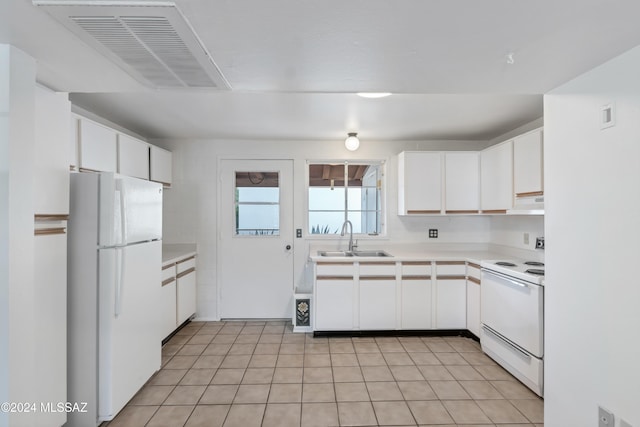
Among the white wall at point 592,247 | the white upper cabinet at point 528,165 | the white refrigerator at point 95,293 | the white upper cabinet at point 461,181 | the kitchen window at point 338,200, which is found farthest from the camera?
the kitchen window at point 338,200

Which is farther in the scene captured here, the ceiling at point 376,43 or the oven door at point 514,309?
the oven door at point 514,309

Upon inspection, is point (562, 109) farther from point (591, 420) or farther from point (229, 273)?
point (229, 273)

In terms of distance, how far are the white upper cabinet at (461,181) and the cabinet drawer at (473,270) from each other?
0.68 m

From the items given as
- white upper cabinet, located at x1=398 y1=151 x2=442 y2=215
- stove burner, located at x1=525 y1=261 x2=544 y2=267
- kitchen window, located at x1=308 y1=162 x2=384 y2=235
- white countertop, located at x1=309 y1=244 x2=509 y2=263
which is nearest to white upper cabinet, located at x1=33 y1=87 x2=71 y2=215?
white countertop, located at x1=309 y1=244 x2=509 y2=263

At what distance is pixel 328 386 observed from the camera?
7.97 ft

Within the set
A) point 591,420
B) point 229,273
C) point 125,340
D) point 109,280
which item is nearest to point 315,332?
point 229,273

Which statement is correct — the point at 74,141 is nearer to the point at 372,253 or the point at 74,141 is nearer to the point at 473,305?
the point at 372,253

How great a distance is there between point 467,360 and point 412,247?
1.45 metres

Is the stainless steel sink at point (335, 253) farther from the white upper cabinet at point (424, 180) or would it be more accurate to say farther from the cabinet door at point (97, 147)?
the cabinet door at point (97, 147)

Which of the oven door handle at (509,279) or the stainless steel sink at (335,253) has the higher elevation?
the stainless steel sink at (335,253)

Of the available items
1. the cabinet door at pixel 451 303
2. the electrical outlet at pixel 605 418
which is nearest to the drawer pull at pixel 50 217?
the electrical outlet at pixel 605 418

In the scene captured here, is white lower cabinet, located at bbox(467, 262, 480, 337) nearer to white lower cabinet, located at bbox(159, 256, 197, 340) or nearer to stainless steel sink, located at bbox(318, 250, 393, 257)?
stainless steel sink, located at bbox(318, 250, 393, 257)

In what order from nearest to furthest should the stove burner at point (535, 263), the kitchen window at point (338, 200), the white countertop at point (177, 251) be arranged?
the stove burner at point (535, 263), the white countertop at point (177, 251), the kitchen window at point (338, 200)

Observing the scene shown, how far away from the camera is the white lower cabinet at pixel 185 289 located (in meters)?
3.39
